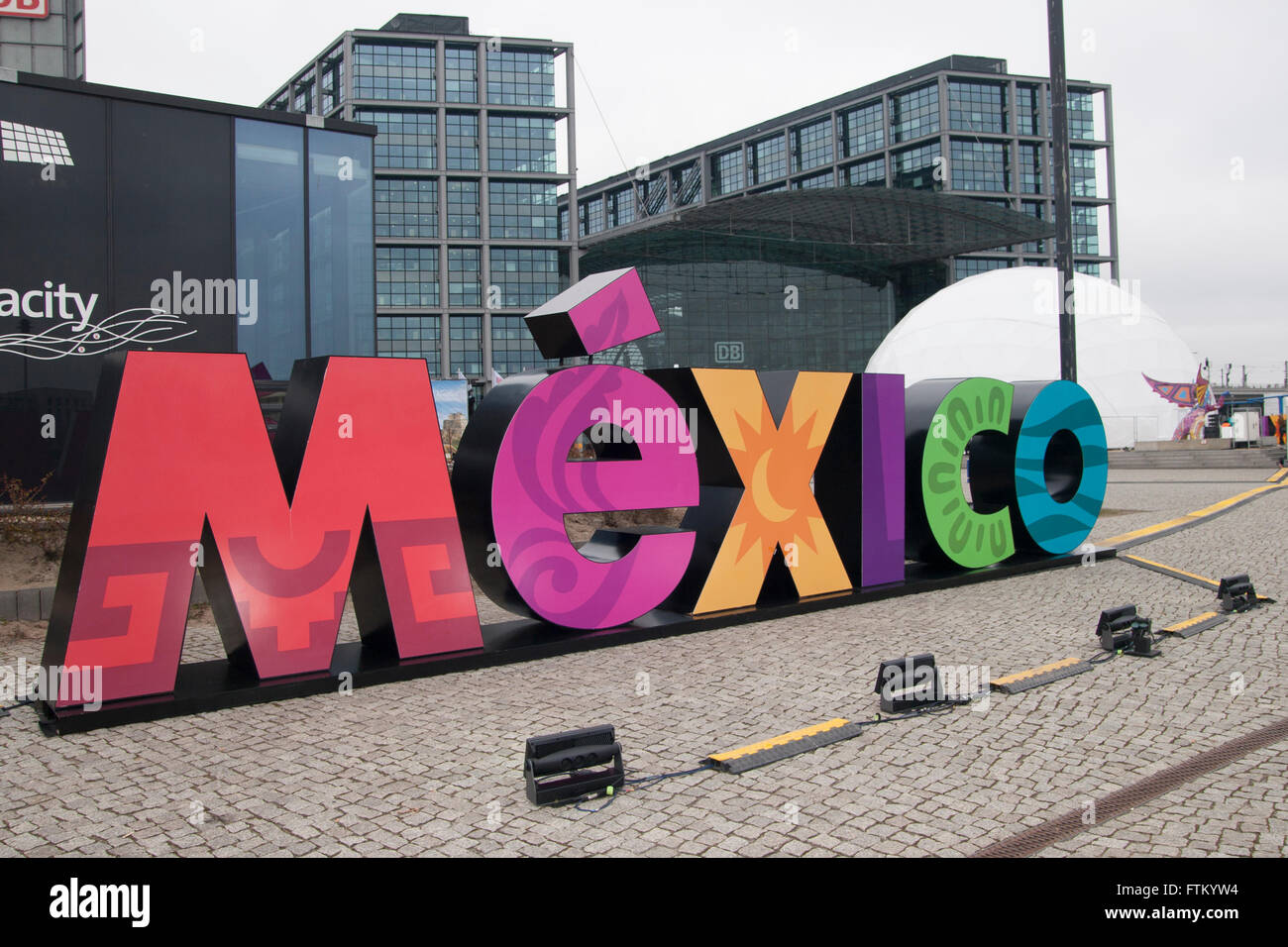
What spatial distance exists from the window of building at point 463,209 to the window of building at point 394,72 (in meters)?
5.82

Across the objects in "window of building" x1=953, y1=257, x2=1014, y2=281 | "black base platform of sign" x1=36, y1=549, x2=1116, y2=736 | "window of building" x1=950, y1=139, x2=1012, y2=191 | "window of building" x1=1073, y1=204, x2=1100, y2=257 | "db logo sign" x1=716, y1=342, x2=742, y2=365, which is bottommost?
"black base platform of sign" x1=36, y1=549, x2=1116, y2=736

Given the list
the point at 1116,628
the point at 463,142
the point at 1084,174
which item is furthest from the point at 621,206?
the point at 1116,628

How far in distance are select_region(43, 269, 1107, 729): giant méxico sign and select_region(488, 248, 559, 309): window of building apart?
168ft

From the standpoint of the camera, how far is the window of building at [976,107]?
247 ft

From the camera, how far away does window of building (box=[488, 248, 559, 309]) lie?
61.3 m

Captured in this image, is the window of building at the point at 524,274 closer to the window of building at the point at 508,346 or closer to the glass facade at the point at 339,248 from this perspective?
the window of building at the point at 508,346

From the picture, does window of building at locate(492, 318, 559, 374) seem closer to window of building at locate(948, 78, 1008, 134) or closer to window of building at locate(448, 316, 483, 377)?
window of building at locate(448, 316, 483, 377)

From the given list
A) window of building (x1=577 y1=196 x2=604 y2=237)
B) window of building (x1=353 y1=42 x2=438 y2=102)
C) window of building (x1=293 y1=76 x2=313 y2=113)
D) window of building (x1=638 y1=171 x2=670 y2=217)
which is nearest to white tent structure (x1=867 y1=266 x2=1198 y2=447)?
window of building (x1=353 y1=42 x2=438 y2=102)

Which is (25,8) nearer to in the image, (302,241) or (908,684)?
(302,241)

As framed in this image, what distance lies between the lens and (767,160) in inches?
3605

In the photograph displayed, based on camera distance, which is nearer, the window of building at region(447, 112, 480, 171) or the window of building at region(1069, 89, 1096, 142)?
the window of building at region(447, 112, 480, 171)

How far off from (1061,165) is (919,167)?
219 feet
